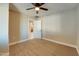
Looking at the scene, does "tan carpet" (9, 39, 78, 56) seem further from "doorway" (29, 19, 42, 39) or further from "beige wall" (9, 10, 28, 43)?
"beige wall" (9, 10, 28, 43)

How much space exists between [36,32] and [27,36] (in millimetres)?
319

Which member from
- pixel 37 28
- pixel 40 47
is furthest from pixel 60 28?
pixel 40 47

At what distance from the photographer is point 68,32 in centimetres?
276

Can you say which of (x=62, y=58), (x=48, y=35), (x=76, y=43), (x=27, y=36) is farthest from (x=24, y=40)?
(x=62, y=58)

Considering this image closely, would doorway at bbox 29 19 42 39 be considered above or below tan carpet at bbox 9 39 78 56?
above

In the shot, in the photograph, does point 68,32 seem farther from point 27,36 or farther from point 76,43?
point 27,36

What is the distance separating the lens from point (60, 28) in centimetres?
273

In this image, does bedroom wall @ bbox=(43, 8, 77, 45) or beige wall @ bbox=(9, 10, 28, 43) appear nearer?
beige wall @ bbox=(9, 10, 28, 43)

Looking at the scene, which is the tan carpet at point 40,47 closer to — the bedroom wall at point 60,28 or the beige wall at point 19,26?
the bedroom wall at point 60,28

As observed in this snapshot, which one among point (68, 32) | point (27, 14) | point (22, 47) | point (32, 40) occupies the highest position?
point (27, 14)

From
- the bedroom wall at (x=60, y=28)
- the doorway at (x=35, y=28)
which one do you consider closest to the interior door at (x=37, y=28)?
the doorway at (x=35, y=28)

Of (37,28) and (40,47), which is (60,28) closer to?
(37,28)

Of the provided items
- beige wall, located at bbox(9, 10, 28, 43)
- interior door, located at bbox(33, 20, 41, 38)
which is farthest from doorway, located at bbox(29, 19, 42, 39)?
beige wall, located at bbox(9, 10, 28, 43)

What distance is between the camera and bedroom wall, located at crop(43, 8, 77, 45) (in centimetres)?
263
